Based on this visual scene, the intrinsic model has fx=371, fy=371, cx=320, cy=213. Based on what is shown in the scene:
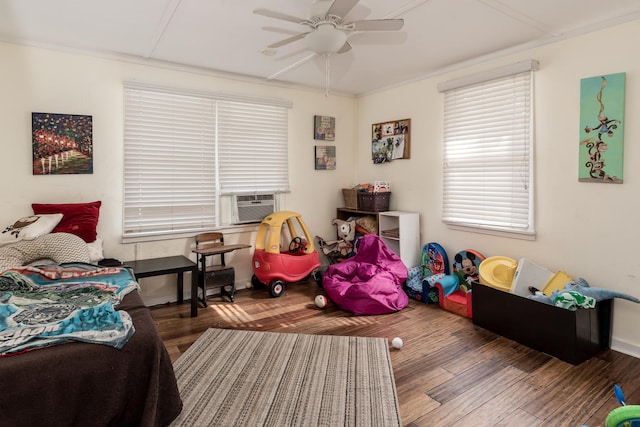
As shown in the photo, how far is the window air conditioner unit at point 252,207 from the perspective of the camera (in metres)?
4.30

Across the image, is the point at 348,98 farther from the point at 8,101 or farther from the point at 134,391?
the point at 134,391

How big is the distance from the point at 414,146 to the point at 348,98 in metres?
1.33

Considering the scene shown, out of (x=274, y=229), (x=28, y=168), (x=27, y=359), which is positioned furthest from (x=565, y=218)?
(x=28, y=168)

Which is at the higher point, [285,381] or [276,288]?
[276,288]

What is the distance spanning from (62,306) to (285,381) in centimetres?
137

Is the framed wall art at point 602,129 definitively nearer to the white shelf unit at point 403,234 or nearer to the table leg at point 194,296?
the white shelf unit at point 403,234

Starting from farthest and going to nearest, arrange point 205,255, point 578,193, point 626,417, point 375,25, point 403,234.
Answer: point 403,234
point 205,255
point 578,193
point 375,25
point 626,417

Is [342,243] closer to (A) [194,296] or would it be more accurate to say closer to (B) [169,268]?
(A) [194,296]

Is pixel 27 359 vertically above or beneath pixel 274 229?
beneath

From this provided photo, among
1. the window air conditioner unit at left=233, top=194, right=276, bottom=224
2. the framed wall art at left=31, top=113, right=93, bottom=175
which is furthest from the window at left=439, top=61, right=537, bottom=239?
the framed wall art at left=31, top=113, right=93, bottom=175

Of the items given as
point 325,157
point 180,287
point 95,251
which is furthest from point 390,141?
point 95,251

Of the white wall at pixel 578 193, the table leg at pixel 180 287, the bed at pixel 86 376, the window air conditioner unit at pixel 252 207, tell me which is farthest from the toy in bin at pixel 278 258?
the bed at pixel 86 376

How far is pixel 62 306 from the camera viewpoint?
200cm

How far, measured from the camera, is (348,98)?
517 cm
